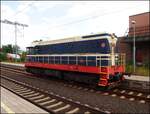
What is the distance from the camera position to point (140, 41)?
31.5 m

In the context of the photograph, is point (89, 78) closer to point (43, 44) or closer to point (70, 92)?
point (70, 92)

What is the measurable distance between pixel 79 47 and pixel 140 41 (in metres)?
17.0

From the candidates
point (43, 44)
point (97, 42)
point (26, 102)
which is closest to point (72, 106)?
point (26, 102)

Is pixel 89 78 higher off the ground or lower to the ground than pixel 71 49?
lower

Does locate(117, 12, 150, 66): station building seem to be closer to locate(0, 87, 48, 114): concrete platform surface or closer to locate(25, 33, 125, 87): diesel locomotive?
locate(25, 33, 125, 87): diesel locomotive

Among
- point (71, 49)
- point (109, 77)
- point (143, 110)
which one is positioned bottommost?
point (143, 110)

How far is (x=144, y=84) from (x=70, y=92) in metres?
4.76

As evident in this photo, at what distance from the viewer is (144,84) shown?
608 inches

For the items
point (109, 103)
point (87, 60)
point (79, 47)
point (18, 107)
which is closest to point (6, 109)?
point (18, 107)

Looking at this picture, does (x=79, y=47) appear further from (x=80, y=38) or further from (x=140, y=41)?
(x=140, y=41)

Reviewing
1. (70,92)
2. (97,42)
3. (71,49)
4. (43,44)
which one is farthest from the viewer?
(43,44)

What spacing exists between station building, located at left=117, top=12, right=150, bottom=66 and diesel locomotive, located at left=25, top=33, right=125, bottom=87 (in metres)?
14.7

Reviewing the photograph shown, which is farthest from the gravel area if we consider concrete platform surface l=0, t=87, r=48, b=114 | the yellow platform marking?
the yellow platform marking

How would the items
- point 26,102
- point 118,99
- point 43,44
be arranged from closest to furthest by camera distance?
point 26,102, point 118,99, point 43,44
